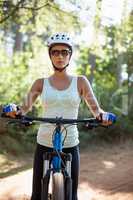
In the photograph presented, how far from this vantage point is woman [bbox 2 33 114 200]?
11.5 feet

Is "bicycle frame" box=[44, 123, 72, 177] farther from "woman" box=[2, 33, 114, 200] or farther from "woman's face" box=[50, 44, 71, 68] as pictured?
"woman's face" box=[50, 44, 71, 68]

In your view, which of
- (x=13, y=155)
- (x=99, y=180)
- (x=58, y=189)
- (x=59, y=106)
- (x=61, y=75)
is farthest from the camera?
(x=13, y=155)

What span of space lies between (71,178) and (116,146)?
6.79 metres

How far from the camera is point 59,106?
3502mm

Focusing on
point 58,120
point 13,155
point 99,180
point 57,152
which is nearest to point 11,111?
point 58,120

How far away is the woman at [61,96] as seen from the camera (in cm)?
350

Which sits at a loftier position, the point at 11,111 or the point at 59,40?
the point at 59,40

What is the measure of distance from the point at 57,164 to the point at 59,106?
44 cm

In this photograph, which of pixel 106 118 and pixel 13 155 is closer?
pixel 106 118

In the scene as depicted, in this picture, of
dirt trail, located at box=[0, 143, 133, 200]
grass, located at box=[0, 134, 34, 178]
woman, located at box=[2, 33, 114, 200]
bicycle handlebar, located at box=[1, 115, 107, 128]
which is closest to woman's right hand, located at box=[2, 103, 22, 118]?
bicycle handlebar, located at box=[1, 115, 107, 128]

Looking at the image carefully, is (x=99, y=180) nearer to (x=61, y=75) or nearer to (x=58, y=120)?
(x=61, y=75)

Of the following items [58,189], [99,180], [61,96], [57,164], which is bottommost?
[99,180]

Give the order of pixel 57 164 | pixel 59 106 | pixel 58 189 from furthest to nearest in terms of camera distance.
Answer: pixel 59 106 → pixel 57 164 → pixel 58 189

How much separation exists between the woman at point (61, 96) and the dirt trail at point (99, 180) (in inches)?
99.4
